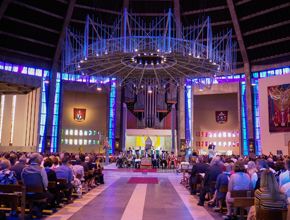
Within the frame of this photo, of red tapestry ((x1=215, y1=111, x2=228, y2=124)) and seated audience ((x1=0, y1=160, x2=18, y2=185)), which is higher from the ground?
red tapestry ((x1=215, y1=111, x2=228, y2=124))

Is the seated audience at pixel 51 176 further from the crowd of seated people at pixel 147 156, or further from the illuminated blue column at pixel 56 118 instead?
the illuminated blue column at pixel 56 118

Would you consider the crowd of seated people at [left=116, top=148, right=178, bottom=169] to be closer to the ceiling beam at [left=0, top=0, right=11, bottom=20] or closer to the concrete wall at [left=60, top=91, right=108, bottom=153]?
the concrete wall at [left=60, top=91, right=108, bottom=153]

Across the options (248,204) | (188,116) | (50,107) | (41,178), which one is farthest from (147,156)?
(248,204)

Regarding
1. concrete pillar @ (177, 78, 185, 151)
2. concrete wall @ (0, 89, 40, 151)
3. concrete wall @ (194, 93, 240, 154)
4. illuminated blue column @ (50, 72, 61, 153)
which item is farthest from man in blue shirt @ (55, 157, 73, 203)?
concrete wall @ (194, 93, 240, 154)

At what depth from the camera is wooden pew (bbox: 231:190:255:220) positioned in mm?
5852

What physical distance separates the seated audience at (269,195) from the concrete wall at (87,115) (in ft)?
100.0

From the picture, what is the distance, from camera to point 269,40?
29469mm

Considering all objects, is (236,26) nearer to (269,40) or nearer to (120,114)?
(269,40)

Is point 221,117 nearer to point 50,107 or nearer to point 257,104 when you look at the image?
point 257,104

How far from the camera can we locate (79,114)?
35812mm

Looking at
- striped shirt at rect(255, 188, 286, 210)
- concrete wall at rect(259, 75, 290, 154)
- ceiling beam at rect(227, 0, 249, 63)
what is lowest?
striped shirt at rect(255, 188, 286, 210)

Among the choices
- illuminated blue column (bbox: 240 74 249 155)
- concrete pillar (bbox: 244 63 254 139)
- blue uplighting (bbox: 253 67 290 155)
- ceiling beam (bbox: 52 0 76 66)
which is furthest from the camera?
illuminated blue column (bbox: 240 74 249 155)

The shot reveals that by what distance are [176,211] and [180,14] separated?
26.2 meters

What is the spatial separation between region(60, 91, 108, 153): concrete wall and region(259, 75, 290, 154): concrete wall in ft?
55.2
